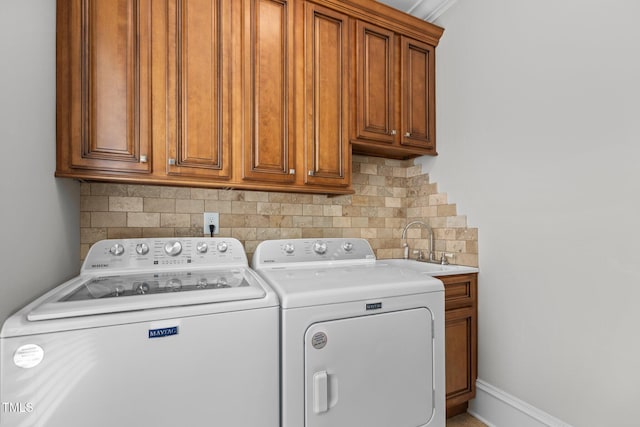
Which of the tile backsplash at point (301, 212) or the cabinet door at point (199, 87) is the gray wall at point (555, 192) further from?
the cabinet door at point (199, 87)

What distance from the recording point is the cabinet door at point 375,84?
2.00 m

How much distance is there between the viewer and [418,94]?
223 centimetres

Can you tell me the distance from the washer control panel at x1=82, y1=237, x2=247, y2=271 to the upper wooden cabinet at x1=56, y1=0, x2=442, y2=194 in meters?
0.32

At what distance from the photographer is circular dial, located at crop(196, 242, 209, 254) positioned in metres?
1.64

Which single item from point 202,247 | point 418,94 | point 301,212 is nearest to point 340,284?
point 202,247

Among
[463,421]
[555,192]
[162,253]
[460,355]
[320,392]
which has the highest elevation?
[555,192]

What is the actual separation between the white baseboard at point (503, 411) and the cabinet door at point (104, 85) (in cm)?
232

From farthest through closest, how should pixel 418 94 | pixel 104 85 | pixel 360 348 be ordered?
pixel 418 94, pixel 104 85, pixel 360 348

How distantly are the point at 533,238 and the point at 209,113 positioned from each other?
1874mm

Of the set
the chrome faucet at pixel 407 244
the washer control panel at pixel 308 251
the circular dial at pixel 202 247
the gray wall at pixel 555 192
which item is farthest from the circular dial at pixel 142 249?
the gray wall at pixel 555 192

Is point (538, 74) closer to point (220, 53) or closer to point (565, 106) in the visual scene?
point (565, 106)

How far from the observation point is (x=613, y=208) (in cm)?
136

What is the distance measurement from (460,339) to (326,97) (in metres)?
1.71

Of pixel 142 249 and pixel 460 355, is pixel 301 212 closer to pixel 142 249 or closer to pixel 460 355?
pixel 142 249
